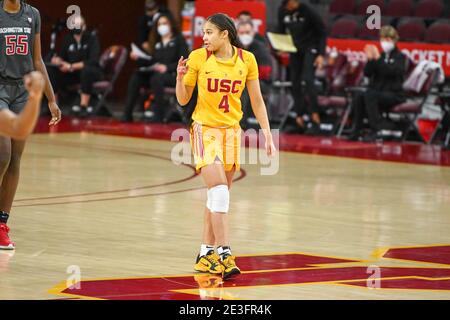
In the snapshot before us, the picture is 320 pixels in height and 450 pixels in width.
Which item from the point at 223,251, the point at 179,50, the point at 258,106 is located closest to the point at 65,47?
the point at 179,50

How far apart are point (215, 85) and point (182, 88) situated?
0.77 ft

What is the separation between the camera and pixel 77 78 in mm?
21391

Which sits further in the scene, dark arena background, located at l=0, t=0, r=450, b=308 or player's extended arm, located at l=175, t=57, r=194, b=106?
dark arena background, located at l=0, t=0, r=450, b=308

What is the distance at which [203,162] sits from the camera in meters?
8.15

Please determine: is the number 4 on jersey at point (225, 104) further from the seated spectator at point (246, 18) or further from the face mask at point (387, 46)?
the seated spectator at point (246, 18)

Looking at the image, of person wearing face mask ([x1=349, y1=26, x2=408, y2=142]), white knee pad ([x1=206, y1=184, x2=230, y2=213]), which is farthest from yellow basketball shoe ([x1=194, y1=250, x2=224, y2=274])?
person wearing face mask ([x1=349, y1=26, x2=408, y2=142])

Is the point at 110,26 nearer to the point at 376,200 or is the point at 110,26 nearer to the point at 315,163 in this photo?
the point at 315,163

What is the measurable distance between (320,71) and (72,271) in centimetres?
1131

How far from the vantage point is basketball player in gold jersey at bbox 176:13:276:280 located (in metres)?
8.10

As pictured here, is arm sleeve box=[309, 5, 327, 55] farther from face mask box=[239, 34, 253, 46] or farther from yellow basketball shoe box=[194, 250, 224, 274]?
yellow basketball shoe box=[194, 250, 224, 274]

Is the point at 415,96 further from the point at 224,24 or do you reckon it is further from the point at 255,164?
the point at 224,24

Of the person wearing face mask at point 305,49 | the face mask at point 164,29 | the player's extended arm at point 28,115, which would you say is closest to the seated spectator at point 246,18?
the person wearing face mask at point 305,49

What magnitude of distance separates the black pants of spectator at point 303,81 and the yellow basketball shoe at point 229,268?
1070cm

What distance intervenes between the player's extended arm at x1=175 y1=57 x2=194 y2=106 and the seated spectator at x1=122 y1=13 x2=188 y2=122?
11621mm
